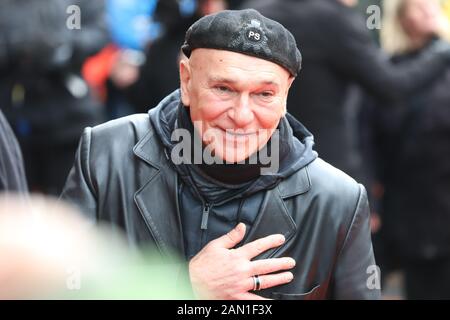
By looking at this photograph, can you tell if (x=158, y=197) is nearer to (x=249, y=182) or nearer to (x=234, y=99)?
(x=249, y=182)

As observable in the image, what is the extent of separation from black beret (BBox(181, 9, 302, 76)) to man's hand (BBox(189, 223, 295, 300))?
1.67 feet

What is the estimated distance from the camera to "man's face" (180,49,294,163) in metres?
2.95

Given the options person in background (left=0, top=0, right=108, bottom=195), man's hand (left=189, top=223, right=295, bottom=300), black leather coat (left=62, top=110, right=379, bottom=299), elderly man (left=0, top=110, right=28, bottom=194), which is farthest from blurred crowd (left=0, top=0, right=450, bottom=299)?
man's hand (left=189, top=223, right=295, bottom=300)

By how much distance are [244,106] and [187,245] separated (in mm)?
459

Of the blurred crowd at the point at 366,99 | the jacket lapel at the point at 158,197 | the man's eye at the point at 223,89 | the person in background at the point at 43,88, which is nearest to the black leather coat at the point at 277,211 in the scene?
the jacket lapel at the point at 158,197

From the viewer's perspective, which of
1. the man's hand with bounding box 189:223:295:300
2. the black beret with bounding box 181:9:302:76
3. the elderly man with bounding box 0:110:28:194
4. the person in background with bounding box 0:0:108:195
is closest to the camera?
the black beret with bounding box 181:9:302:76

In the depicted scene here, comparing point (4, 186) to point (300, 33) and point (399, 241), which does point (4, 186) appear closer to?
point (300, 33)

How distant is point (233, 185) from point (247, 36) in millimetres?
453

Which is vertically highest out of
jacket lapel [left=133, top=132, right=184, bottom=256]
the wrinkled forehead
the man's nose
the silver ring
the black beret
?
the black beret

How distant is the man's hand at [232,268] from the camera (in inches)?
119

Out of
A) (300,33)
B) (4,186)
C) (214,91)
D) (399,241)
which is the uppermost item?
(300,33)

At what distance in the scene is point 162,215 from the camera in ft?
10.2

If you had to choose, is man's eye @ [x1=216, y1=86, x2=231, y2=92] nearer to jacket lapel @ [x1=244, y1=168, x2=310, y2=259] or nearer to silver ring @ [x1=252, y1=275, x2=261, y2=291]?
jacket lapel @ [x1=244, y1=168, x2=310, y2=259]

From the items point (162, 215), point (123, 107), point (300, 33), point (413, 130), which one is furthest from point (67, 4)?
point (162, 215)
